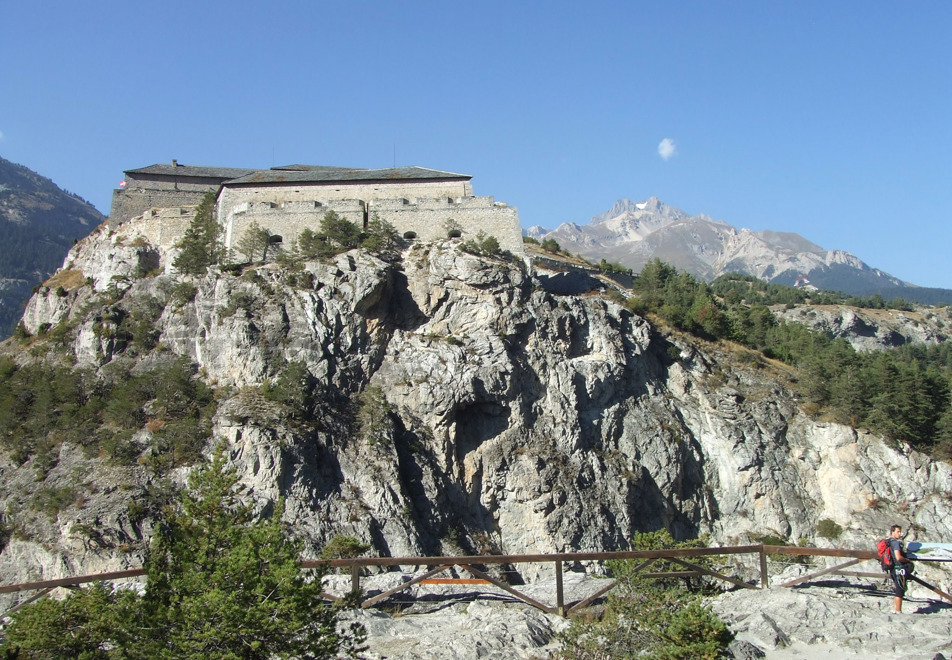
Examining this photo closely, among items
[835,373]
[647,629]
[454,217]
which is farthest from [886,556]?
[835,373]

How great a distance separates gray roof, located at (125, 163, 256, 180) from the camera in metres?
56.3

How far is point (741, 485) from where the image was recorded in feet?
139

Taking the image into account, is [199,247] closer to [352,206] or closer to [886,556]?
[352,206]

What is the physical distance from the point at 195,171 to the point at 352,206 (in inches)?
726

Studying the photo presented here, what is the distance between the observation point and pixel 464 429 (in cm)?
3888

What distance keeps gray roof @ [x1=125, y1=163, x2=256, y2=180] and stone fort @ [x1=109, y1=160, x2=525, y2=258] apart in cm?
534

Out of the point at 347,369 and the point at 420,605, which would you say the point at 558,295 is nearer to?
the point at 347,369

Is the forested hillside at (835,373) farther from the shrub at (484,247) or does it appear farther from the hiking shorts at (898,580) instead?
the hiking shorts at (898,580)

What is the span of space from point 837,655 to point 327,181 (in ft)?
136

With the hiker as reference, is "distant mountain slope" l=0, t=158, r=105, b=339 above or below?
above

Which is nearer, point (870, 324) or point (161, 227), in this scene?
point (161, 227)

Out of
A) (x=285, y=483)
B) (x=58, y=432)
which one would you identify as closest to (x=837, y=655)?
(x=285, y=483)

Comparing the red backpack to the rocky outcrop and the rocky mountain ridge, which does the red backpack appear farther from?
the rocky outcrop

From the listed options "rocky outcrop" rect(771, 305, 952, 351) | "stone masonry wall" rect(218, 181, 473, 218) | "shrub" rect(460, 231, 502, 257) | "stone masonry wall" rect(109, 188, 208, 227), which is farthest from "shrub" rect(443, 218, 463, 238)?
"rocky outcrop" rect(771, 305, 952, 351)
